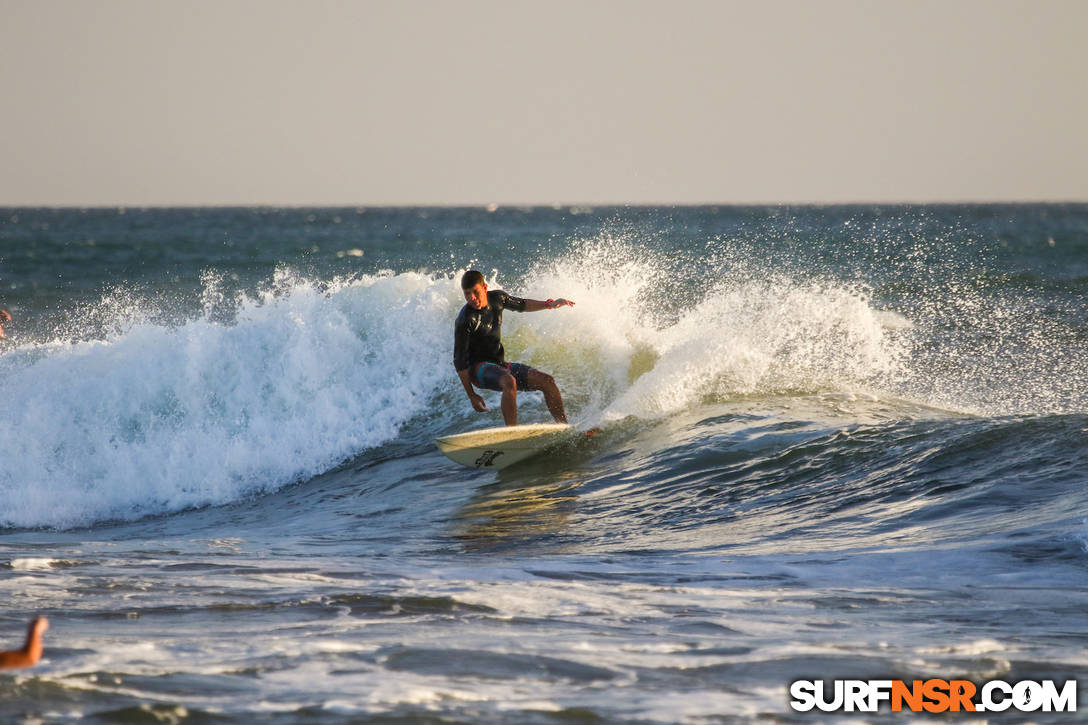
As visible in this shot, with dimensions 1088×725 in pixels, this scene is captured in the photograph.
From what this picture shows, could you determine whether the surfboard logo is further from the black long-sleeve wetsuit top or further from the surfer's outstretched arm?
the surfer's outstretched arm

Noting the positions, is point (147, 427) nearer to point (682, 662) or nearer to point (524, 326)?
point (524, 326)

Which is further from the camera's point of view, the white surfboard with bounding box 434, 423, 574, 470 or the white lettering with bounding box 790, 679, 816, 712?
the white surfboard with bounding box 434, 423, 574, 470

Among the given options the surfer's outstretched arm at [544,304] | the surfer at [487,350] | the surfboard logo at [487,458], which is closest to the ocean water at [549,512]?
the surfboard logo at [487,458]

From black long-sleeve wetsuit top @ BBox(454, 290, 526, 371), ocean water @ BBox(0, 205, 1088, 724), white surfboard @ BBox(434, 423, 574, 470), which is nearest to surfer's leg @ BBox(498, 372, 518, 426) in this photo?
white surfboard @ BBox(434, 423, 574, 470)

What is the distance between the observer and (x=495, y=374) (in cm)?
1041

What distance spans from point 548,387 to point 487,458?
94cm

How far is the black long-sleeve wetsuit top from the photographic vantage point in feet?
34.0

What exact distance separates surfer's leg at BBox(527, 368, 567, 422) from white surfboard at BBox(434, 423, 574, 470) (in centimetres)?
14

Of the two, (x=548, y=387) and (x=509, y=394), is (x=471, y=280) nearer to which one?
(x=509, y=394)

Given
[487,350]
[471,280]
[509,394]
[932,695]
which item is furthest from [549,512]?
[932,695]

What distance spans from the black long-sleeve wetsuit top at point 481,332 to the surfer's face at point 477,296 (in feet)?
0.16

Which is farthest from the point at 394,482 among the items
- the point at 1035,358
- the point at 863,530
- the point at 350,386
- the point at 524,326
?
the point at 1035,358

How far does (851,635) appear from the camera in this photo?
5.24m

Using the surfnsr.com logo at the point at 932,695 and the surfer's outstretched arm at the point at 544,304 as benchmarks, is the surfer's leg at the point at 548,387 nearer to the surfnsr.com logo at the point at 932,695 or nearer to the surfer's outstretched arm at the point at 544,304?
the surfer's outstretched arm at the point at 544,304
